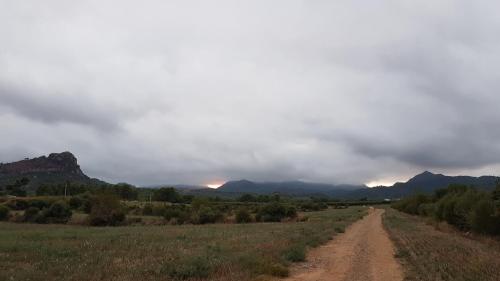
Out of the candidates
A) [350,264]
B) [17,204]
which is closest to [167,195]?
[17,204]

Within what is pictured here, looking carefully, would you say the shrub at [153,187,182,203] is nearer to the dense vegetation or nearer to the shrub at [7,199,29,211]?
the shrub at [7,199,29,211]

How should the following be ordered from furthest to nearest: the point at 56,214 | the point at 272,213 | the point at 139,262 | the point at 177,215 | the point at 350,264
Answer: the point at 272,213, the point at 177,215, the point at 56,214, the point at 350,264, the point at 139,262

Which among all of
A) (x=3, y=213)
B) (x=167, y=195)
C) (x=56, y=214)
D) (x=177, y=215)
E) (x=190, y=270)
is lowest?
(x=190, y=270)

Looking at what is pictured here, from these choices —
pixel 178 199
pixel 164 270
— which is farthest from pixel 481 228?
pixel 178 199

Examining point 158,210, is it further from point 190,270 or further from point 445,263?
point 190,270

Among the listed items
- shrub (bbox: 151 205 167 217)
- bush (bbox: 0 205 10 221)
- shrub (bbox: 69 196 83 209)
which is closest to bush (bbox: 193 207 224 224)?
shrub (bbox: 151 205 167 217)

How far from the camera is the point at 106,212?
66.1 meters

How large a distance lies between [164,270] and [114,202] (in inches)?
2091

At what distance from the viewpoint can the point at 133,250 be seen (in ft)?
84.2

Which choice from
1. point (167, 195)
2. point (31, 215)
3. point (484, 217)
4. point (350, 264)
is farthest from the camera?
point (167, 195)

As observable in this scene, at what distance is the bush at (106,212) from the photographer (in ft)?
215

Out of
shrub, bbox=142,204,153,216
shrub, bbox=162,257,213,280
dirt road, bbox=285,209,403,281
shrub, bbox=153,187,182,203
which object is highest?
shrub, bbox=153,187,182,203

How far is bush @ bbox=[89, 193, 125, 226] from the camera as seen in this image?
65.5m

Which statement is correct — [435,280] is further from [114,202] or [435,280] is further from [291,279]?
[114,202]
